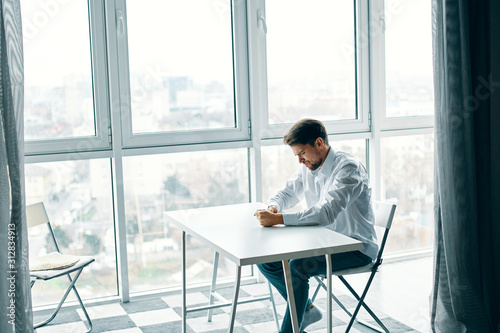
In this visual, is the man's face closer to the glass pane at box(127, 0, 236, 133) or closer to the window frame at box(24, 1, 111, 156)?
the glass pane at box(127, 0, 236, 133)

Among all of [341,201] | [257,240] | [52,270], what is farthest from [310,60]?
[52,270]

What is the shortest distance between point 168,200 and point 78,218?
1.95 ft

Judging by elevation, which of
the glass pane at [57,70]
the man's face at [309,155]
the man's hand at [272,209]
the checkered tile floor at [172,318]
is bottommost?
the checkered tile floor at [172,318]

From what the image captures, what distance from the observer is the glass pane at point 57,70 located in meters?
3.66

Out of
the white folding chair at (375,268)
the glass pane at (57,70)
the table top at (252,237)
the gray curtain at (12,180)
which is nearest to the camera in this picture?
the table top at (252,237)

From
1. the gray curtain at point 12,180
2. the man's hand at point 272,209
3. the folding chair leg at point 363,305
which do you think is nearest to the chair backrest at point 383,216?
the folding chair leg at point 363,305

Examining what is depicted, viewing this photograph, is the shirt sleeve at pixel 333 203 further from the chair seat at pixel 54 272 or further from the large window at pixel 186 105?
the large window at pixel 186 105

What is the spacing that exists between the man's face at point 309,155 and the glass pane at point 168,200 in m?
1.11

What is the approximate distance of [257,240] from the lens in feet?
8.66

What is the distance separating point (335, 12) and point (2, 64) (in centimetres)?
247

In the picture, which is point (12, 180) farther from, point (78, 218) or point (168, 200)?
point (168, 200)

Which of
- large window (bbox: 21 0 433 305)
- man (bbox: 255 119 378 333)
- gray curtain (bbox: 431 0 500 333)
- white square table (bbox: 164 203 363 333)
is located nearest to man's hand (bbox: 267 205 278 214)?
man (bbox: 255 119 378 333)

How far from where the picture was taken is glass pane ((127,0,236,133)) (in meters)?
3.90

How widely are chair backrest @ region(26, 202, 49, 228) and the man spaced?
1.31 meters
